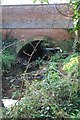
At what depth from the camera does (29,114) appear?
1983 millimetres

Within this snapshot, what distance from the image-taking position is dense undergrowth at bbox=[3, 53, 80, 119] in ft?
6.47

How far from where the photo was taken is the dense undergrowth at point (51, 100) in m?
1.97

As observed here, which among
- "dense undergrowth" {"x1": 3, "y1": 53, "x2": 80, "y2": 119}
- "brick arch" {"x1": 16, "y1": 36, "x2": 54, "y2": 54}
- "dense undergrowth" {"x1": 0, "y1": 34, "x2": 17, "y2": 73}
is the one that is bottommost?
"dense undergrowth" {"x1": 3, "y1": 53, "x2": 80, "y2": 119}

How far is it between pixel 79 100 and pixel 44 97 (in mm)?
272

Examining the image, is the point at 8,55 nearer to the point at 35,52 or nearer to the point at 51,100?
the point at 35,52

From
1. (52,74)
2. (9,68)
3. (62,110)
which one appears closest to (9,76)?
(9,68)

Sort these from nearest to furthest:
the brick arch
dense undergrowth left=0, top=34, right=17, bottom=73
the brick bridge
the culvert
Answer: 1. dense undergrowth left=0, top=34, right=17, bottom=73
2. the brick bridge
3. the brick arch
4. the culvert

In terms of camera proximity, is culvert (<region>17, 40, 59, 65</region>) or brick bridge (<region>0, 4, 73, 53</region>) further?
culvert (<region>17, 40, 59, 65</region>)

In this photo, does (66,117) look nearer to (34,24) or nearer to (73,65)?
(73,65)

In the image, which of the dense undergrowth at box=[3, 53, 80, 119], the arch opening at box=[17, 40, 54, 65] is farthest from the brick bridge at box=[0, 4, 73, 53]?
the dense undergrowth at box=[3, 53, 80, 119]

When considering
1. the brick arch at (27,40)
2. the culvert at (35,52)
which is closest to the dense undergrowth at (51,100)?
the brick arch at (27,40)

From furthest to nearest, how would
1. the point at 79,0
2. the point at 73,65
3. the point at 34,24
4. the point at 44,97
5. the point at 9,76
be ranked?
the point at 34,24
the point at 9,76
the point at 73,65
the point at 44,97
the point at 79,0

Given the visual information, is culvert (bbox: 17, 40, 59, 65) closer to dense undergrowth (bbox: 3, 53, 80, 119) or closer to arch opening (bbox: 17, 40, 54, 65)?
arch opening (bbox: 17, 40, 54, 65)

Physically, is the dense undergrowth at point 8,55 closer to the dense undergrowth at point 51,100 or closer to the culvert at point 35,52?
the culvert at point 35,52
